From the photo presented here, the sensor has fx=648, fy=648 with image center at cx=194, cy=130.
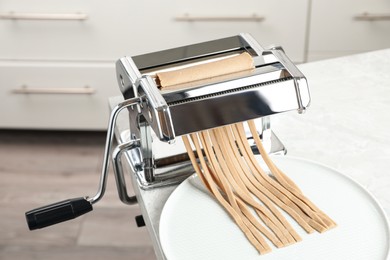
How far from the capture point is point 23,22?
2.22 m

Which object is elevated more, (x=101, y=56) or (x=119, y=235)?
(x=101, y=56)

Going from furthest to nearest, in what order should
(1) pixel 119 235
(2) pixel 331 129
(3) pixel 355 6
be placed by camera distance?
(3) pixel 355 6 < (1) pixel 119 235 < (2) pixel 331 129

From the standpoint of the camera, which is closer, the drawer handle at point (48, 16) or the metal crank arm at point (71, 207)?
the metal crank arm at point (71, 207)

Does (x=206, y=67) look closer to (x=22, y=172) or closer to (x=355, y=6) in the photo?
(x=355, y=6)

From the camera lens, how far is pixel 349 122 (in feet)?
3.61

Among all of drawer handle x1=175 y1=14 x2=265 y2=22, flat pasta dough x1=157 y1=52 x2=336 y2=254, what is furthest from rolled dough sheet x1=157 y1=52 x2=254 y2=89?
drawer handle x1=175 y1=14 x2=265 y2=22

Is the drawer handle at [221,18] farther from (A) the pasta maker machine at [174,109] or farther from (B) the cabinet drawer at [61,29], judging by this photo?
(A) the pasta maker machine at [174,109]

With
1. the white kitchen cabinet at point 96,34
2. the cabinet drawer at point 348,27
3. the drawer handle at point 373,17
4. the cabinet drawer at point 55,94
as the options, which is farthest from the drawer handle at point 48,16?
the drawer handle at point 373,17

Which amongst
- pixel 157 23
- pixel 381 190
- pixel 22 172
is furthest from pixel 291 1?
pixel 381 190

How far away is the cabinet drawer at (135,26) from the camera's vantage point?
85.8 inches

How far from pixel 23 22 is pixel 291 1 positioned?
91cm

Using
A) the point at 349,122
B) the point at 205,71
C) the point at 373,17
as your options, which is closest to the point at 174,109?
the point at 205,71

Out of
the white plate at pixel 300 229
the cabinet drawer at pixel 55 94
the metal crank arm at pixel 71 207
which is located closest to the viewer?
the white plate at pixel 300 229

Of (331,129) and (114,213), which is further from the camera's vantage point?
(114,213)
